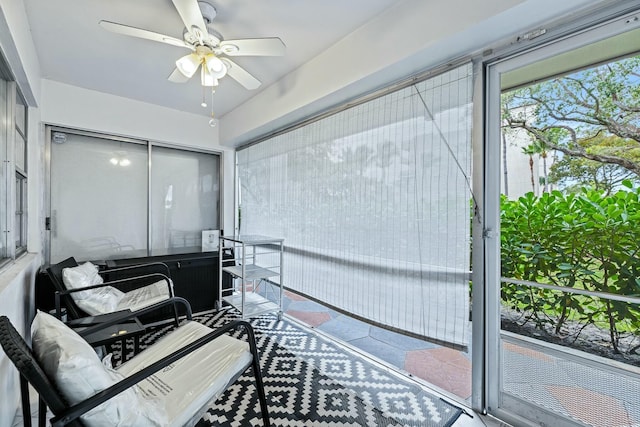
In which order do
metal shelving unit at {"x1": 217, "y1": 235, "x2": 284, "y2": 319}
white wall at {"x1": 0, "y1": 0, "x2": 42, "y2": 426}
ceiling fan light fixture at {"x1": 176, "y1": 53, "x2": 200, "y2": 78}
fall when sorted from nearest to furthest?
white wall at {"x1": 0, "y1": 0, "x2": 42, "y2": 426}
ceiling fan light fixture at {"x1": 176, "y1": 53, "x2": 200, "y2": 78}
metal shelving unit at {"x1": 217, "y1": 235, "x2": 284, "y2": 319}

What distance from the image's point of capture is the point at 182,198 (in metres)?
3.75

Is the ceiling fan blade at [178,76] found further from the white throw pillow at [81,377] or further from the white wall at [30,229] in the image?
the white throw pillow at [81,377]

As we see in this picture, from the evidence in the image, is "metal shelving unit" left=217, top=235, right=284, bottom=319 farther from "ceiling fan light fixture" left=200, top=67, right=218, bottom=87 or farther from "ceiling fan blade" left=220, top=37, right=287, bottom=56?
"ceiling fan blade" left=220, top=37, right=287, bottom=56

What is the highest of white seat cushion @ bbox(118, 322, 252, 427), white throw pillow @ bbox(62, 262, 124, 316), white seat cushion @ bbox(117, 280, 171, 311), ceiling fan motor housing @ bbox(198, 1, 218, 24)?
ceiling fan motor housing @ bbox(198, 1, 218, 24)

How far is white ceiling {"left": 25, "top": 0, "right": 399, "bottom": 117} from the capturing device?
1.77 metres

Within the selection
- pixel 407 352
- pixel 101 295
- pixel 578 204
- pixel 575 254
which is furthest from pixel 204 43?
pixel 407 352

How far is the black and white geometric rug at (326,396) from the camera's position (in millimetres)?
1645

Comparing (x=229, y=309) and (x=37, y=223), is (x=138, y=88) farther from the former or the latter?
(x=229, y=309)

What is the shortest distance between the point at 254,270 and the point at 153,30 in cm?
224

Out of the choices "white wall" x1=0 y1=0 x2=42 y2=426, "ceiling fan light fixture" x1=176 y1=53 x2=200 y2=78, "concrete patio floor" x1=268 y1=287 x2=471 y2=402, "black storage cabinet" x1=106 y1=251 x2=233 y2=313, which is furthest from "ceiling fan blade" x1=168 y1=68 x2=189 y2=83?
"concrete patio floor" x1=268 y1=287 x2=471 y2=402

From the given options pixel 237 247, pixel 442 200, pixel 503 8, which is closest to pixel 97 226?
pixel 237 247

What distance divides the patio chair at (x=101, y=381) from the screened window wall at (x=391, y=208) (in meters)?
1.10

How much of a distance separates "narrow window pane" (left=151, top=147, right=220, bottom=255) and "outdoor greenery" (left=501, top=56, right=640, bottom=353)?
11.5 ft

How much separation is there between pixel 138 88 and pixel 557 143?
3541mm
